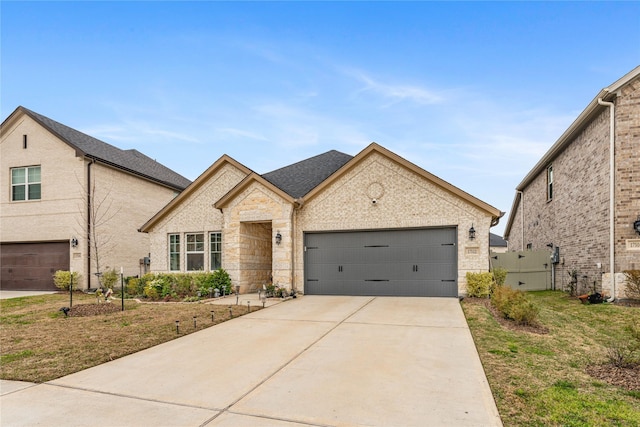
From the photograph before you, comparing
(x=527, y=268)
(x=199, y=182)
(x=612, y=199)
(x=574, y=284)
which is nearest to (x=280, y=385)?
(x=612, y=199)

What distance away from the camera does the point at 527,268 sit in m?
16.3

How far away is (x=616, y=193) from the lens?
11000 millimetres

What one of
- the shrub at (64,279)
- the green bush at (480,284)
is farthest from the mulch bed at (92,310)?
the green bush at (480,284)

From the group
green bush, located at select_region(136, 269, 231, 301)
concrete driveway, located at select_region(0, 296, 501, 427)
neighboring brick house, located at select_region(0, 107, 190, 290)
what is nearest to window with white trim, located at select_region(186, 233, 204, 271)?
green bush, located at select_region(136, 269, 231, 301)

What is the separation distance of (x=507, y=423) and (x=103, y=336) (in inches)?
298

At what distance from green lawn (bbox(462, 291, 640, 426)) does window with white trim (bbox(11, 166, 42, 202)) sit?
2049 centimetres

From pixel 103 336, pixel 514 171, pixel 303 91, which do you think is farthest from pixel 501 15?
pixel 103 336

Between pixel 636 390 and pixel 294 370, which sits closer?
pixel 636 390

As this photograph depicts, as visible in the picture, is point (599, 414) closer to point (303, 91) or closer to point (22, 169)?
point (303, 91)

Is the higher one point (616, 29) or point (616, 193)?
point (616, 29)

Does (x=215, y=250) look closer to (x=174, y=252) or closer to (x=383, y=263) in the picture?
(x=174, y=252)

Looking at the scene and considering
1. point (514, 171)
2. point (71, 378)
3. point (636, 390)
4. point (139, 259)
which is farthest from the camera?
point (514, 171)

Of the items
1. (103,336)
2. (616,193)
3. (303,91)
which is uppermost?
(303,91)

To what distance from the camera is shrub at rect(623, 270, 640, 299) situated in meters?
10.3
